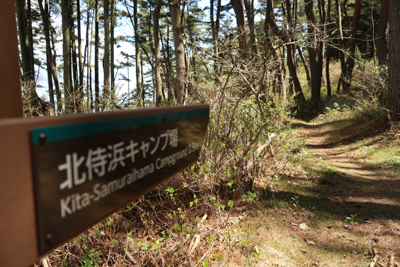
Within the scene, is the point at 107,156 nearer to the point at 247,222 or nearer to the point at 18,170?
the point at 18,170

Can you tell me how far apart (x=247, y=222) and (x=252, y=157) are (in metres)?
1.44

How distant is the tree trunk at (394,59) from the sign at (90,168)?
32.3ft

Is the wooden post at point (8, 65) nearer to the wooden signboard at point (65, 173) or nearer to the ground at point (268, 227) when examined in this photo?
the wooden signboard at point (65, 173)

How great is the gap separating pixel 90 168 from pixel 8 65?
1.75ft

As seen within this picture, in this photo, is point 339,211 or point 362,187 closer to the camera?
point 339,211

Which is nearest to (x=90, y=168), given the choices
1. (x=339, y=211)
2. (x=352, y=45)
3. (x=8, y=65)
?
(x=8, y=65)

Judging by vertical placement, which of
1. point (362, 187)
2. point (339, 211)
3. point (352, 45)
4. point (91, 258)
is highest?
point (352, 45)

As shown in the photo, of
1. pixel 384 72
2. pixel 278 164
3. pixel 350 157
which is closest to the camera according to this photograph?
pixel 278 164

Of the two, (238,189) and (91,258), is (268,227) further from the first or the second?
(91,258)

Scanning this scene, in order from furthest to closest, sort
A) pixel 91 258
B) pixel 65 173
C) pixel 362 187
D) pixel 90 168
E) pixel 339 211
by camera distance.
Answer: pixel 362 187 → pixel 339 211 → pixel 91 258 → pixel 90 168 → pixel 65 173

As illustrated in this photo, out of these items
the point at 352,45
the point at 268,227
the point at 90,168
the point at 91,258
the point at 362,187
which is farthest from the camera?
the point at 352,45

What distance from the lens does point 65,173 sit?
Answer: 930mm

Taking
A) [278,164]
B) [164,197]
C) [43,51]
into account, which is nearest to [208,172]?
[164,197]

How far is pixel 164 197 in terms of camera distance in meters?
4.33
